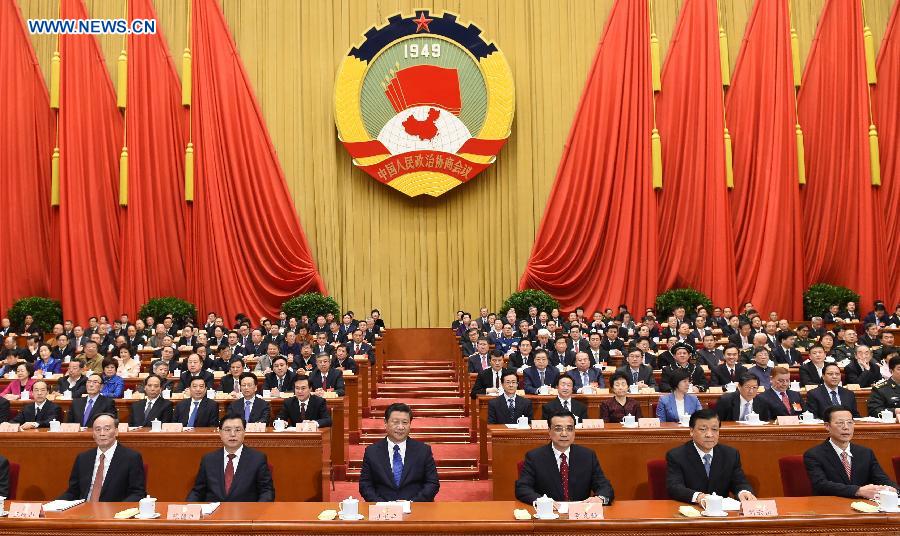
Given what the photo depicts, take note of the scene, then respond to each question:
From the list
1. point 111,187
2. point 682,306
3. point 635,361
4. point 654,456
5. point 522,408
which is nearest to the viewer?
point 654,456

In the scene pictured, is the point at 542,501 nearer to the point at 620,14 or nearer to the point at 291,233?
the point at 291,233

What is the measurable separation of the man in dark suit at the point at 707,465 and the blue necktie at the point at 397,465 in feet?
4.58

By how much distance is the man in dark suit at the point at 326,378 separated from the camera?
6902mm

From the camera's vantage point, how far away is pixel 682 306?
11695mm

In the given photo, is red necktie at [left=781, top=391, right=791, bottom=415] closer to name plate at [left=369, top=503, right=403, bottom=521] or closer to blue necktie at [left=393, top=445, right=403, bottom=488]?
blue necktie at [left=393, top=445, right=403, bottom=488]

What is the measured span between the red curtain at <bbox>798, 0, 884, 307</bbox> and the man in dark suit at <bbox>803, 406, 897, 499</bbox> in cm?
927

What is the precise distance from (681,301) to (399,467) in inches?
328

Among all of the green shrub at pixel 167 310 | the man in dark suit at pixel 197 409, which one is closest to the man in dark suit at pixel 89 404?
the man in dark suit at pixel 197 409

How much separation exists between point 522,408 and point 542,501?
2.73m

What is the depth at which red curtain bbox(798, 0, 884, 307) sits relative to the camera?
486 inches

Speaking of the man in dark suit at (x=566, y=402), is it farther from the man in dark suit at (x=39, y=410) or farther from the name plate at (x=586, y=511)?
the man in dark suit at (x=39, y=410)

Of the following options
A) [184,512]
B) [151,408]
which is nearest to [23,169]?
[151,408]

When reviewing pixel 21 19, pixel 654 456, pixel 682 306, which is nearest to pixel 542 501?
pixel 654 456

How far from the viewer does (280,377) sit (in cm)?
709
